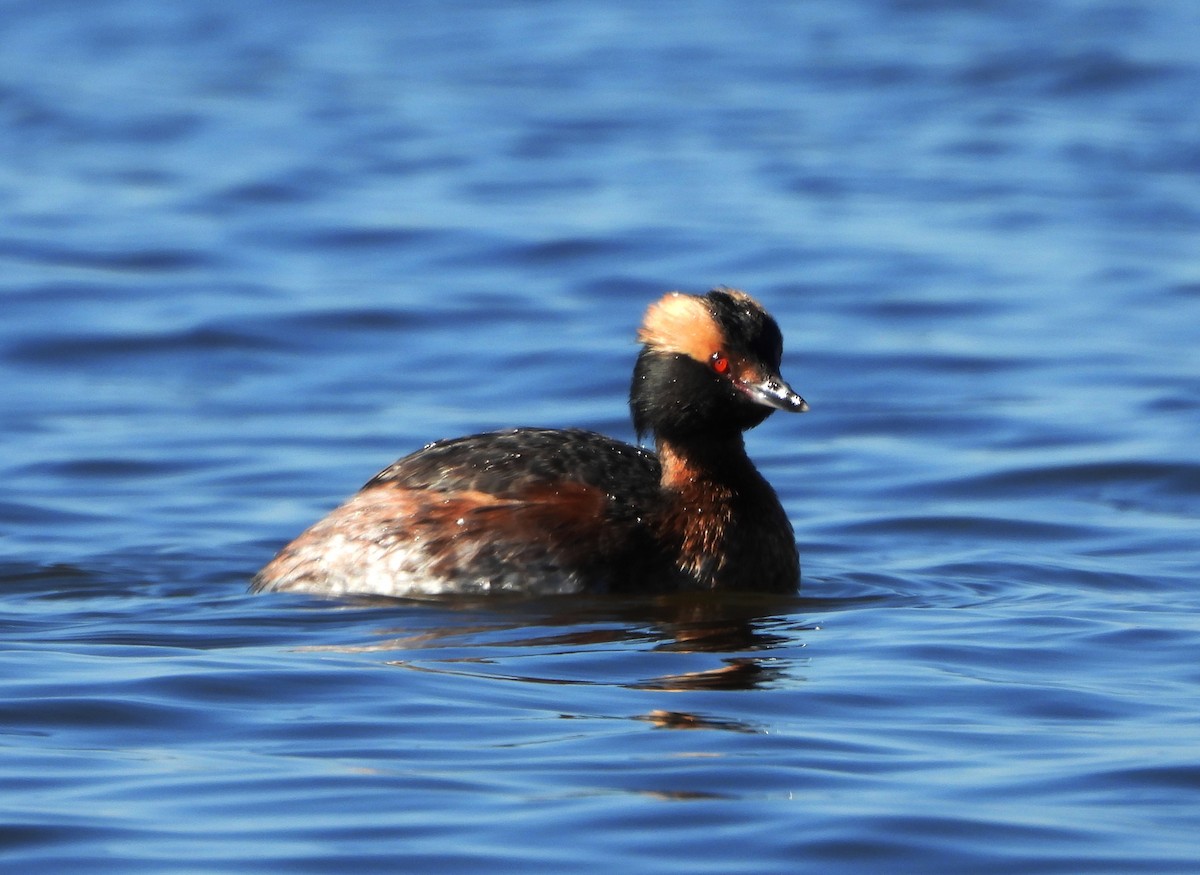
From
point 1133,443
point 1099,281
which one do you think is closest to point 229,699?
point 1133,443

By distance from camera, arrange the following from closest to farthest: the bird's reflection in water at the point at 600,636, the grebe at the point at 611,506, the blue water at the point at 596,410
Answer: the blue water at the point at 596,410
the bird's reflection in water at the point at 600,636
the grebe at the point at 611,506

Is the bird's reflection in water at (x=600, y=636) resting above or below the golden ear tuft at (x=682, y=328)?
below

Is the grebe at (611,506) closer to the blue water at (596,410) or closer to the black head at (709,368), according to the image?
the black head at (709,368)

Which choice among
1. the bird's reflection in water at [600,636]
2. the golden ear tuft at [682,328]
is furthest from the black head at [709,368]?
the bird's reflection in water at [600,636]

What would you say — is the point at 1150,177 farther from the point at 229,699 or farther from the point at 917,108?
the point at 229,699

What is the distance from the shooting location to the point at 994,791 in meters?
6.73

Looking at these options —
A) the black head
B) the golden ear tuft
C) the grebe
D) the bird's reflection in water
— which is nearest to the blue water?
the bird's reflection in water

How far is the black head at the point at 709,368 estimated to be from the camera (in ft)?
31.8

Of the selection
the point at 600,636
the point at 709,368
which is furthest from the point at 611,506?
the point at 600,636

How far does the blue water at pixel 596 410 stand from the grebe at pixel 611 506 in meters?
0.26

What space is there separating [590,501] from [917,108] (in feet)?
51.7

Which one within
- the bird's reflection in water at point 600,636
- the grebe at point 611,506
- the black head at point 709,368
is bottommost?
the bird's reflection in water at point 600,636

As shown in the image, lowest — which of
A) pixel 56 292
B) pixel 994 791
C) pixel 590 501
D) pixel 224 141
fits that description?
pixel 994 791

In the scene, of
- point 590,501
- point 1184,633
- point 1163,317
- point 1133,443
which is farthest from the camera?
point 1163,317
